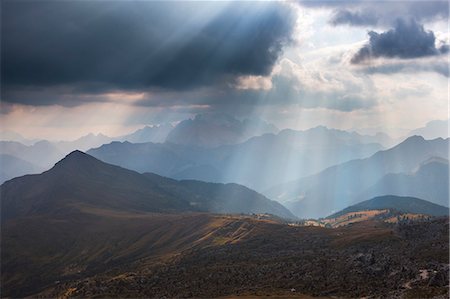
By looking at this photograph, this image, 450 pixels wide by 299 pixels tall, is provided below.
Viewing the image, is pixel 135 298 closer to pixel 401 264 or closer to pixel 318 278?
pixel 318 278

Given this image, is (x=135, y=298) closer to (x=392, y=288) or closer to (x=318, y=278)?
(x=318, y=278)

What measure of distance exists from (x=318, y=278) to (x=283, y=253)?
196 feet

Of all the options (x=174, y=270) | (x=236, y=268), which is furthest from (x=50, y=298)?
(x=236, y=268)

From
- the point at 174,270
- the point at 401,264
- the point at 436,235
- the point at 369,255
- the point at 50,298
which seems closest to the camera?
the point at 401,264

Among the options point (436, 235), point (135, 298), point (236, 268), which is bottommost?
point (135, 298)

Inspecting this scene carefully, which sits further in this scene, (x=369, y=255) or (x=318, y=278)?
(x=369, y=255)

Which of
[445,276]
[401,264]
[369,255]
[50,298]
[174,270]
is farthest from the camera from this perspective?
[50,298]

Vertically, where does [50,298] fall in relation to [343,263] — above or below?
below

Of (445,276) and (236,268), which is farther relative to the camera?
(236,268)

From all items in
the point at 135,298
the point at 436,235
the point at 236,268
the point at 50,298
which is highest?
the point at 436,235

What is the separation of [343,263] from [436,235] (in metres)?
42.8

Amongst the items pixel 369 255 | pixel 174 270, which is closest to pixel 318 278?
pixel 369 255

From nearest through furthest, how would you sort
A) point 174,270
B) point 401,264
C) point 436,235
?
point 401,264 < point 436,235 < point 174,270

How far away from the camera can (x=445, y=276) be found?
271 feet
